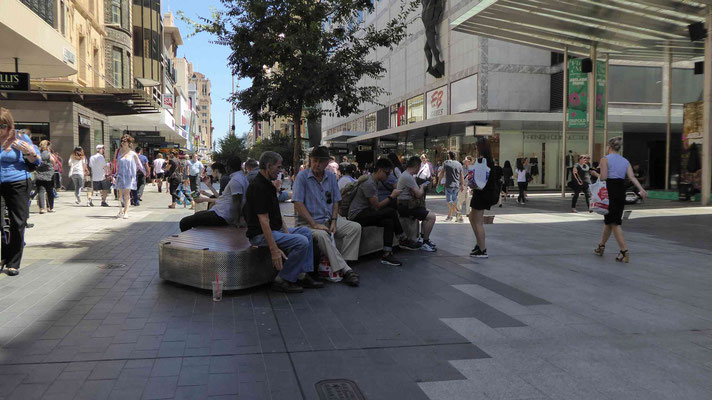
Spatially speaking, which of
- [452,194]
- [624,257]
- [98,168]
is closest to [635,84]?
[452,194]

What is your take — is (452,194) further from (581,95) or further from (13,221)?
(581,95)

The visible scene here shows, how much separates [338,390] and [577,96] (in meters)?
22.0

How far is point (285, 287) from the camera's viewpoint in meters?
6.00

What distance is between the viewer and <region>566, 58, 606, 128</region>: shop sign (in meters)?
21.6

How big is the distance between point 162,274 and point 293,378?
3328 mm

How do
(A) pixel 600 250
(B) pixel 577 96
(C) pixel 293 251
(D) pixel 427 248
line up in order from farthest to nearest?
(B) pixel 577 96, (D) pixel 427 248, (A) pixel 600 250, (C) pixel 293 251

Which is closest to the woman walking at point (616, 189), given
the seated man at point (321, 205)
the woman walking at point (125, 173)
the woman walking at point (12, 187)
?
the seated man at point (321, 205)

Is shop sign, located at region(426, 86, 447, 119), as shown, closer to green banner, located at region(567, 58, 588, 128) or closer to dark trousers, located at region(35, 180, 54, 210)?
green banner, located at region(567, 58, 588, 128)

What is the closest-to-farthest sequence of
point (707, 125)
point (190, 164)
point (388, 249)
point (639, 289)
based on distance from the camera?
point (639, 289), point (388, 249), point (707, 125), point (190, 164)

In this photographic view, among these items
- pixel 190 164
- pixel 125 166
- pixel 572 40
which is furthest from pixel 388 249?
pixel 572 40

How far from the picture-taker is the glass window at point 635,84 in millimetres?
29594

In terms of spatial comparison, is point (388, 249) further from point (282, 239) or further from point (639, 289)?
point (639, 289)

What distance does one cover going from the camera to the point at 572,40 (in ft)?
68.3

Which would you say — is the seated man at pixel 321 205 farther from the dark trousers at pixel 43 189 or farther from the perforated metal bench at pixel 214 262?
the dark trousers at pixel 43 189
